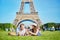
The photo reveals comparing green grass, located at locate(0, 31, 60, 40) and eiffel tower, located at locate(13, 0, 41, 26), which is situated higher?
eiffel tower, located at locate(13, 0, 41, 26)

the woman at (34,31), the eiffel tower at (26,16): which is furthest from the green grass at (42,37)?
the eiffel tower at (26,16)

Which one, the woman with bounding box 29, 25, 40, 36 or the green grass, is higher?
the woman with bounding box 29, 25, 40, 36

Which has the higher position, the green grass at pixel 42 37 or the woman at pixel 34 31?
the woman at pixel 34 31

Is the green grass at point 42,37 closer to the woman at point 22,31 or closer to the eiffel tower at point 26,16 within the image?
the woman at point 22,31

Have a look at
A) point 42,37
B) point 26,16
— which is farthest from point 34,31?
point 26,16

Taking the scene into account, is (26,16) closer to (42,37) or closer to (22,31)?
(22,31)

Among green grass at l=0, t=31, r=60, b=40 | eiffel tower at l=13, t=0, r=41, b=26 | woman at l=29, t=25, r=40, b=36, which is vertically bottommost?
green grass at l=0, t=31, r=60, b=40

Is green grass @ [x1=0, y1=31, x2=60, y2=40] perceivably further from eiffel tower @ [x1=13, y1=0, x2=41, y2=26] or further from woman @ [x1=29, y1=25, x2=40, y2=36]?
eiffel tower @ [x1=13, y1=0, x2=41, y2=26]

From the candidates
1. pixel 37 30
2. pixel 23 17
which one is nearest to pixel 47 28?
pixel 37 30

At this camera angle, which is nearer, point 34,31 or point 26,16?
A: point 34,31

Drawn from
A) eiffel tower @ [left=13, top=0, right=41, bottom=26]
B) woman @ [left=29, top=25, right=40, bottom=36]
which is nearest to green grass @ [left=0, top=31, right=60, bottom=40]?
woman @ [left=29, top=25, right=40, bottom=36]

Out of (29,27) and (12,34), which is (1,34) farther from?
(29,27)

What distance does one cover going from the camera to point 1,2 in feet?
8.42

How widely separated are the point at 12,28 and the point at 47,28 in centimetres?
46
